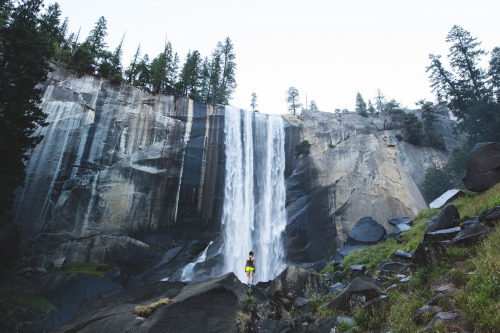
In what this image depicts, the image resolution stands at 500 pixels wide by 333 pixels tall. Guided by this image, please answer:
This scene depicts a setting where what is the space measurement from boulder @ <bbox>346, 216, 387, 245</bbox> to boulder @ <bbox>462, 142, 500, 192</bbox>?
6176 millimetres

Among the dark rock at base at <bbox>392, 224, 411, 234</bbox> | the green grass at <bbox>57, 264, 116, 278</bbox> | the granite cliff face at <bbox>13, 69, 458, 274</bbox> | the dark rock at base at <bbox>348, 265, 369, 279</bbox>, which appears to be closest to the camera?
the dark rock at base at <bbox>348, 265, 369, 279</bbox>

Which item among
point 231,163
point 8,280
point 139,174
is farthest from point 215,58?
point 8,280

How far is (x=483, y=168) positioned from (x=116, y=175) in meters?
26.7

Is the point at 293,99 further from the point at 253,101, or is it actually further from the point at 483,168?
the point at 483,168

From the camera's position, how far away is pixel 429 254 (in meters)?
8.96

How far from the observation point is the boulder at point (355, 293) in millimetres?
8367

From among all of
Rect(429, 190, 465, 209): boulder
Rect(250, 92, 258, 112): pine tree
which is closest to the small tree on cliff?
Rect(250, 92, 258, 112): pine tree

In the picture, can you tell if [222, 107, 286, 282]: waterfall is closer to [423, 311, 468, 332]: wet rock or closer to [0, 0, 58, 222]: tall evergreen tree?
[0, 0, 58, 222]: tall evergreen tree

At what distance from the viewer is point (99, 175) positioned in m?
26.4

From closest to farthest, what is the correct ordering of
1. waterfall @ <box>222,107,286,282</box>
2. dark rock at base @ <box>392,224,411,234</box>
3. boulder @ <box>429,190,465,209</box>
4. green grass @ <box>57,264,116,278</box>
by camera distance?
1. boulder @ <box>429,190,465,209</box>
2. dark rock at base @ <box>392,224,411,234</box>
3. green grass @ <box>57,264,116,278</box>
4. waterfall @ <box>222,107,286,282</box>

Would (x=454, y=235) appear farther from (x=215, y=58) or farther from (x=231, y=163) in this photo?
(x=215, y=58)

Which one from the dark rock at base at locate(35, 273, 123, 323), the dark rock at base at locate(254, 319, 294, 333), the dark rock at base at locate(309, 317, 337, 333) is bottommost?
the dark rock at base at locate(35, 273, 123, 323)

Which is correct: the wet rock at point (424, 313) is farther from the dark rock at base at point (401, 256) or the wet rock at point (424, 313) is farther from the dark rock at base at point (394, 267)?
the dark rock at base at point (401, 256)

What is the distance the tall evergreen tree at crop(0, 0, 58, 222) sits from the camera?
16.6m
